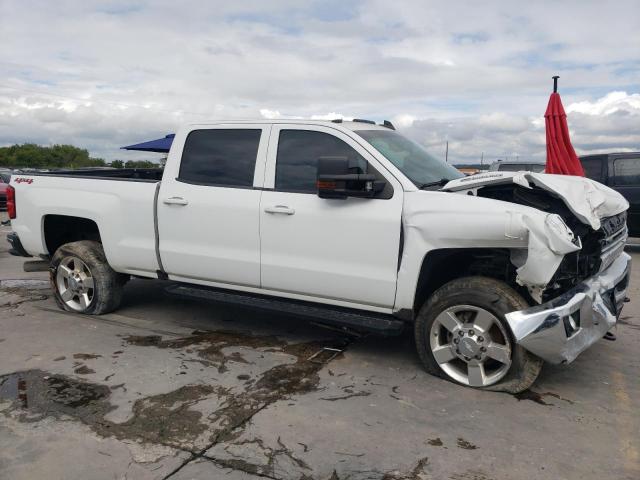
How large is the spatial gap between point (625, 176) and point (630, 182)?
0.46 ft

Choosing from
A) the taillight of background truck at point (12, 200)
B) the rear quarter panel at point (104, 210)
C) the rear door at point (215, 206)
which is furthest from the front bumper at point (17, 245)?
the rear door at point (215, 206)

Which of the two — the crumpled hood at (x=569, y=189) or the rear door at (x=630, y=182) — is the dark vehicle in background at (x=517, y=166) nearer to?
the rear door at (x=630, y=182)

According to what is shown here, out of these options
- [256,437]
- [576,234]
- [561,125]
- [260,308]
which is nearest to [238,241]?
[260,308]

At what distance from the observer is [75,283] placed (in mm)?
6062

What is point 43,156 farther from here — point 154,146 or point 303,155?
point 303,155

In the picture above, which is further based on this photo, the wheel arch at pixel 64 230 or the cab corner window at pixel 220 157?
the wheel arch at pixel 64 230

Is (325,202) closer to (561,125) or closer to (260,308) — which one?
(260,308)

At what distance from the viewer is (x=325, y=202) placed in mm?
4520

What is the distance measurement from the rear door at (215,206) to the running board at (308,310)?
122mm

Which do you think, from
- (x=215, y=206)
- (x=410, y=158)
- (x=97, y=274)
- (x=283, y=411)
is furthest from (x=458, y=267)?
(x=97, y=274)

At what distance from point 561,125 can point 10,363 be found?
745 centimetres

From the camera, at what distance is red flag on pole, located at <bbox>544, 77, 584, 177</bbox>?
8305 mm

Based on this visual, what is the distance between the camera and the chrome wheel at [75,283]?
237 inches

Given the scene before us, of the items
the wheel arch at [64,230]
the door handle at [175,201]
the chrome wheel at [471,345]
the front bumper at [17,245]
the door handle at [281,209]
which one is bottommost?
the chrome wheel at [471,345]
